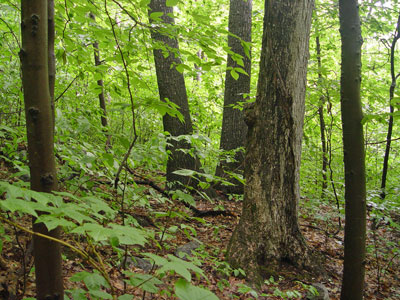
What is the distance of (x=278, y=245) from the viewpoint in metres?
3.37

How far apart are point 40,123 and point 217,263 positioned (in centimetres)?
190

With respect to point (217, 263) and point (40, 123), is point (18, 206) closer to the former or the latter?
point (40, 123)

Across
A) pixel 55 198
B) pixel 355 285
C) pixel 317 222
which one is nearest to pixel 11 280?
pixel 55 198

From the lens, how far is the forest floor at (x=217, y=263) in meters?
2.16

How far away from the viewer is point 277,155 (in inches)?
134

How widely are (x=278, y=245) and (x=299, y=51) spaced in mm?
2292

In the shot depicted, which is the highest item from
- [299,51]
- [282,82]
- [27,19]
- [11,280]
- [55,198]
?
[299,51]

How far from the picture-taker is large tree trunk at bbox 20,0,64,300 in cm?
108

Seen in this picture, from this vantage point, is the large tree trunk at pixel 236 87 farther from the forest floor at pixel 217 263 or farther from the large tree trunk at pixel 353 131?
the large tree trunk at pixel 353 131

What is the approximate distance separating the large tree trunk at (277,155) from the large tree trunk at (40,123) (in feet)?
8.31

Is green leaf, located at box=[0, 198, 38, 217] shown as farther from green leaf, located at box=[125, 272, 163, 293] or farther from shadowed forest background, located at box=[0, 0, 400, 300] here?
green leaf, located at box=[125, 272, 163, 293]

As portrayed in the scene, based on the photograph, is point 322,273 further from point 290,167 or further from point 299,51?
point 299,51

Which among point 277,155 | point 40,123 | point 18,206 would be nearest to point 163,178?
point 277,155

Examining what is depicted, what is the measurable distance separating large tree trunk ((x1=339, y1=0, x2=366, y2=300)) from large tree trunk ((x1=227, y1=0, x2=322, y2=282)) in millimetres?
821
